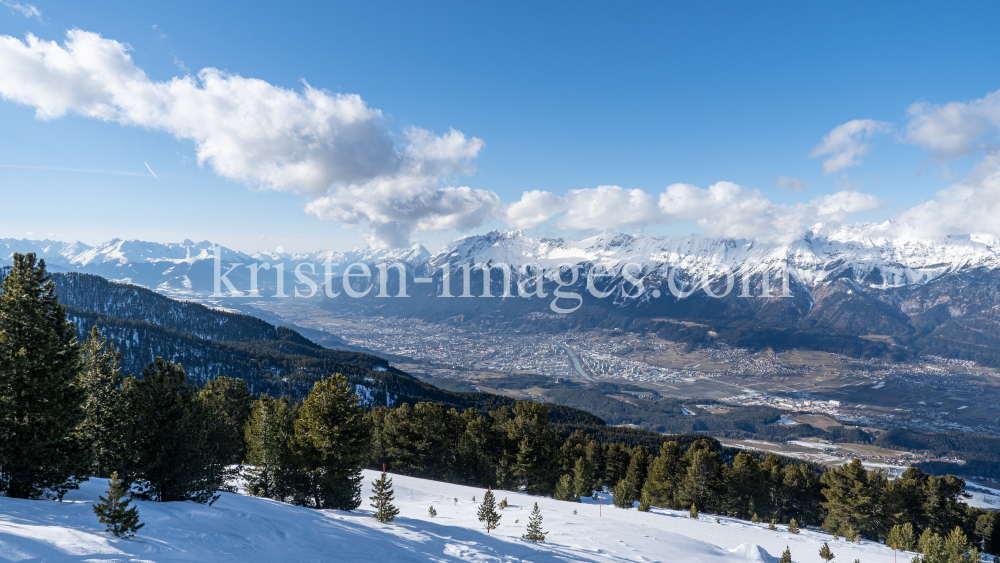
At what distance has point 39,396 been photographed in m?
17.1

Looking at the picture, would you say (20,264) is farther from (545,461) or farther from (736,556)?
(545,461)

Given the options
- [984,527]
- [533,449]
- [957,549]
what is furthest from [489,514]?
[984,527]

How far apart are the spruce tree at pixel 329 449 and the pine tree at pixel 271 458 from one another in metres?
1.14

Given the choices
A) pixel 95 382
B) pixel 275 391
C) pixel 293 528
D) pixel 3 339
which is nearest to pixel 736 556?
pixel 293 528

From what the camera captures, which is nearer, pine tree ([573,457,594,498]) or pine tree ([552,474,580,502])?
pine tree ([552,474,580,502])

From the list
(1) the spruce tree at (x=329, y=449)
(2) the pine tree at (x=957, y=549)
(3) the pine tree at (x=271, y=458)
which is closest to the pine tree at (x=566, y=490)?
(1) the spruce tree at (x=329, y=449)

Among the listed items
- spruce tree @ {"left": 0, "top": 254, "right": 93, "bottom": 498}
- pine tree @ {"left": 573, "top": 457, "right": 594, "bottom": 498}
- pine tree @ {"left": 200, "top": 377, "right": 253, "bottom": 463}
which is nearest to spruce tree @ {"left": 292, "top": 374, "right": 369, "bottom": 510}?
spruce tree @ {"left": 0, "top": 254, "right": 93, "bottom": 498}

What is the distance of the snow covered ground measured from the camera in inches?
466

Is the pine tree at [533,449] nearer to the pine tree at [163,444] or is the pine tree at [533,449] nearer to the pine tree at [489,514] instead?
the pine tree at [489,514]

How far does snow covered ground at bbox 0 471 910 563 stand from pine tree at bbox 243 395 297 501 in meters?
5.22

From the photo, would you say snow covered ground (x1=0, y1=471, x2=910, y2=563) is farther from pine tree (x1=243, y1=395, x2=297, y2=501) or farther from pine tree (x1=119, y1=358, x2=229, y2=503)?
pine tree (x1=243, y1=395, x2=297, y2=501)

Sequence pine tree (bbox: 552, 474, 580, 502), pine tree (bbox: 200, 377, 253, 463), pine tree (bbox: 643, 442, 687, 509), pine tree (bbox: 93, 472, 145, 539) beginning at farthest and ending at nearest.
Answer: pine tree (bbox: 643, 442, 687, 509), pine tree (bbox: 200, 377, 253, 463), pine tree (bbox: 552, 474, 580, 502), pine tree (bbox: 93, 472, 145, 539)

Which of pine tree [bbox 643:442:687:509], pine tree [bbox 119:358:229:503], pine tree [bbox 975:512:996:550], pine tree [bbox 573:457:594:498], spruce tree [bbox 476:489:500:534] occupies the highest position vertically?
pine tree [bbox 119:358:229:503]

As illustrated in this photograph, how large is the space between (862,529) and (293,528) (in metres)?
68.0
